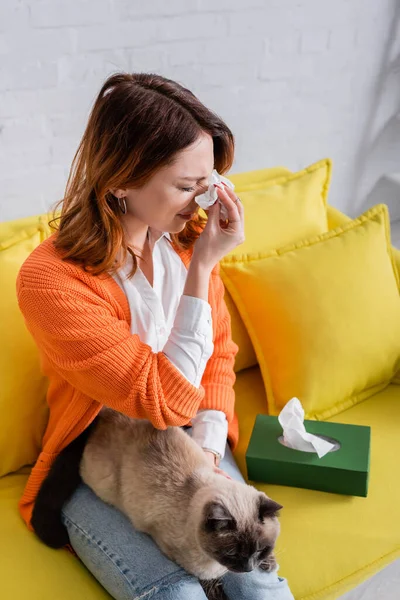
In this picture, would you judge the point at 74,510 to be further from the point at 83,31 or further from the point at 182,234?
the point at 83,31

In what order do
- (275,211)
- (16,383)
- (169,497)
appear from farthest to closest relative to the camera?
(275,211)
(16,383)
(169,497)

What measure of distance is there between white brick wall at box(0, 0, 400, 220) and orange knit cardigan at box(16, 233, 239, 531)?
66 centimetres

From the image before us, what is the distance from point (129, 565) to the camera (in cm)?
134

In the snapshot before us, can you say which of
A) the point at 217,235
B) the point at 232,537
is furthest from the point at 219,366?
the point at 232,537

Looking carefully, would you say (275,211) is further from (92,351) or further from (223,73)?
(92,351)

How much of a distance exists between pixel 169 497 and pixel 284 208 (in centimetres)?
97

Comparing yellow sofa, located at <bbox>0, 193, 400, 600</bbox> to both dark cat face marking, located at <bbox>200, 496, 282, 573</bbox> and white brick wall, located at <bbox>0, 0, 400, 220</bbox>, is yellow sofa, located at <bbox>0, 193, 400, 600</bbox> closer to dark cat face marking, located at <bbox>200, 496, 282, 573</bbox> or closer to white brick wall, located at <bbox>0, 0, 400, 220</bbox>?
dark cat face marking, located at <bbox>200, 496, 282, 573</bbox>

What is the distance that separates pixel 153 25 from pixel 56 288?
1.07 m

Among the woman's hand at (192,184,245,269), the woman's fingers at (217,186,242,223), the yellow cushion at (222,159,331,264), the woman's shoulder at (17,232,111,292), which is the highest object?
the woman's fingers at (217,186,242,223)

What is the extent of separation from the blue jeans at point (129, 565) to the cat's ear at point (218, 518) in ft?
0.39

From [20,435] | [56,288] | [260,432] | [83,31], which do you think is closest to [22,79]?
[83,31]

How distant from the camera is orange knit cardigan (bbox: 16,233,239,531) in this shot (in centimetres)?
135

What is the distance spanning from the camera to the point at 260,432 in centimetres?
170

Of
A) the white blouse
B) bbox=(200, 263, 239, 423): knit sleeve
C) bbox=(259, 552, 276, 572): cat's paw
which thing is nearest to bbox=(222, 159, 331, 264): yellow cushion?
bbox=(200, 263, 239, 423): knit sleeve
